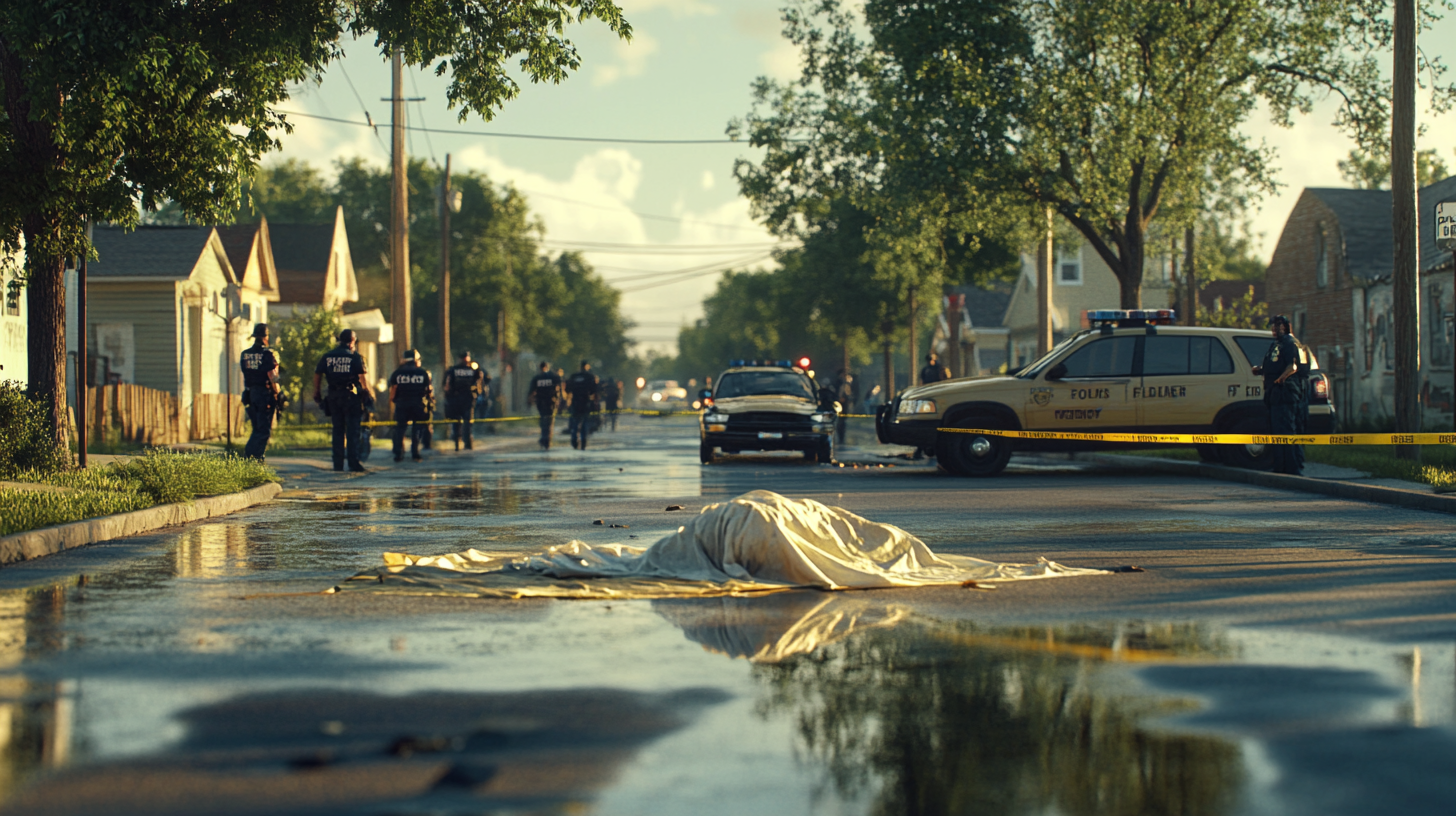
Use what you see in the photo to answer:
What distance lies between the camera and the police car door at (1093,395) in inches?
796

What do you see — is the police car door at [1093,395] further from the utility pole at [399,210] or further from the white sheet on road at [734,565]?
the utility pole at [399,210]

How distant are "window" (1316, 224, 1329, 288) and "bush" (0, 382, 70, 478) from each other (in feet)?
119

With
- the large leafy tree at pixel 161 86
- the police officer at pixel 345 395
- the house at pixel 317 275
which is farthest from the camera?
the house at pixel 317 275

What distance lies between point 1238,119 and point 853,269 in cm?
2754

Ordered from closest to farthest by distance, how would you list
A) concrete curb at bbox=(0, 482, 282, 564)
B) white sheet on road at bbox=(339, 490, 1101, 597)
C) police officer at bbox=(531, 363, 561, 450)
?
white sheet on road at bbox=(339, 490, 1101, 597) → concrete curb at bbox=(0, 482, 282, 564) → police officer at bbox=(531, 363, 561, 450)

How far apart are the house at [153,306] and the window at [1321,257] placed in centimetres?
2986

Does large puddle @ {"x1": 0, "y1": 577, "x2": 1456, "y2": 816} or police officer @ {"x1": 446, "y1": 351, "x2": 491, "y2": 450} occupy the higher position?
police officer @ {"x1": 446, "y1": 351, "x2": 491, "y2": 450}

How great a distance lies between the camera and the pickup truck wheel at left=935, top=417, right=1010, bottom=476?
2017cm

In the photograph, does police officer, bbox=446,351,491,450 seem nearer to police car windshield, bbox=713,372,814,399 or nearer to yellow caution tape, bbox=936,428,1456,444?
police car windshield, bbox=713,372,814,399

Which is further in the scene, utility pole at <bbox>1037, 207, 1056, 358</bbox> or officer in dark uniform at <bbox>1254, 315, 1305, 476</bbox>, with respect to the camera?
utility pole at <bbox>1037, 207, 1056, 358</bbox>

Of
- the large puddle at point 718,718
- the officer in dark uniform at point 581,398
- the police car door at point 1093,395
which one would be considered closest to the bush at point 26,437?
the large puddle at point 718,718

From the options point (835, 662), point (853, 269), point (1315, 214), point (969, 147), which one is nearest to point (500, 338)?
point (853, 269)

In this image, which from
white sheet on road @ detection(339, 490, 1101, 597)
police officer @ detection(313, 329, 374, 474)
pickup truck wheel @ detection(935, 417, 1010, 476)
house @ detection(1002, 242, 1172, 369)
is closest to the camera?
white sheet on road @ detection(339, 490, 1101, 597)

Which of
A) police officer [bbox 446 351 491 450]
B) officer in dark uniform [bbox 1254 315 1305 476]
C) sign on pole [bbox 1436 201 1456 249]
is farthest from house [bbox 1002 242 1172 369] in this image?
sign on pole [bbox 1436 201 1456 249]
